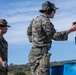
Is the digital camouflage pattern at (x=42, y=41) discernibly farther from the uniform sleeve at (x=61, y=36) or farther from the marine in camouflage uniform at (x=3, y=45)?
the marine in camouflage uniform at (x=3, y=45)

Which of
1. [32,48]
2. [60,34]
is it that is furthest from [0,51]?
[60,34]

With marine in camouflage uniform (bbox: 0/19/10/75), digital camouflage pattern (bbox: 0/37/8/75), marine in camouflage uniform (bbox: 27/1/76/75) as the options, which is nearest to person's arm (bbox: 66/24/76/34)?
marine in camouflage uniform (bbox: 27/1/76/75)

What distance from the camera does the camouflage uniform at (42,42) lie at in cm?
828

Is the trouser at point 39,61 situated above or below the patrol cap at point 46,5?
below

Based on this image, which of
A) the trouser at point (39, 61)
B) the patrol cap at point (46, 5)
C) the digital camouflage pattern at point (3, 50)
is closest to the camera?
the trouser at point (39, 61)

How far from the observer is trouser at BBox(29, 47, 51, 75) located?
837 cm

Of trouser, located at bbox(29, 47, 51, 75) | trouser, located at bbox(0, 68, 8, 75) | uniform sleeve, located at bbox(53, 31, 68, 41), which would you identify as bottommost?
trouser, located at bbox(0, 68, 8, 75)

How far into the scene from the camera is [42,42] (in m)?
8.48

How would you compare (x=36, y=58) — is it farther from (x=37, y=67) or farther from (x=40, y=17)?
(x=40, y=17)

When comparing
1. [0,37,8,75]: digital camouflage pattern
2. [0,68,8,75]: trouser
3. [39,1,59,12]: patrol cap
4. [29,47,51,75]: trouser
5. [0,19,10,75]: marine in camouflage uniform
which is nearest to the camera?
[29,47,51,75]: trouser

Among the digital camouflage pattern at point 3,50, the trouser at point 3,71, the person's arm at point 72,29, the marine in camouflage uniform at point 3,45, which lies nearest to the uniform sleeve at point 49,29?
the person's arm at point 72,29

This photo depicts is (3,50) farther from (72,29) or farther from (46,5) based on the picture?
(72,29)

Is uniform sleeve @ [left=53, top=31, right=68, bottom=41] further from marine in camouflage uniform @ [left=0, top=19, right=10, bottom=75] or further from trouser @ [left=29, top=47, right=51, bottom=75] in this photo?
marine in camouflage uniform @ [left=0, top=19, right=10, bottom=75]

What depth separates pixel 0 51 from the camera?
31.0 feet
